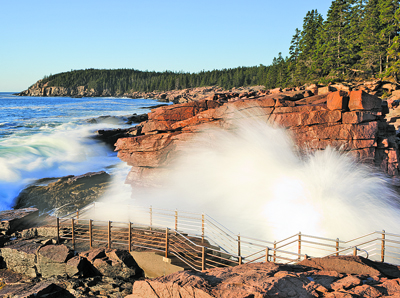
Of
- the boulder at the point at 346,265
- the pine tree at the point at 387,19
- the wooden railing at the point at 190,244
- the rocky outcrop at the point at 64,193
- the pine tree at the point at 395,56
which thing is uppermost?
the pine tree at the point at 387,19

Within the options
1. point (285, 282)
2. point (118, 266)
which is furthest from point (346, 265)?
point (118, 266)

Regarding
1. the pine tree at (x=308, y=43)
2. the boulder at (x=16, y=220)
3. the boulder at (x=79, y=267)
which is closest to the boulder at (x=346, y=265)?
the boulder at (x=79, y=267)

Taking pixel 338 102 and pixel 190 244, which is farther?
pixel 338 102

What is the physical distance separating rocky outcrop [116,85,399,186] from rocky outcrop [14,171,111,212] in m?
4.17

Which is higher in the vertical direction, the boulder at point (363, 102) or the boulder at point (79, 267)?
the boulder at point (363, 102)

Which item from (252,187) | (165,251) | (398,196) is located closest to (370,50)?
(398,196)

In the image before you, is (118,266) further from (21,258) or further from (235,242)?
(235,242)

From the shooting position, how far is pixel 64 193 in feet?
70.9

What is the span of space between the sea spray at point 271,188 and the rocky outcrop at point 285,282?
7.40 meters

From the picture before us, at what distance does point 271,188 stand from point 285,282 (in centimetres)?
1150

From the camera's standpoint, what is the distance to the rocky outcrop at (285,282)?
Result: 5430 mm

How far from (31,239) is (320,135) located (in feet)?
53.3

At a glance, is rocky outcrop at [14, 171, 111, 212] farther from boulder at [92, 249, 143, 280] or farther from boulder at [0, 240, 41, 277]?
boulder at [92, 249, 143, 280]

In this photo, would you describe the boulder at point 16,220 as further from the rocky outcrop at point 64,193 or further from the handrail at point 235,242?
the rocky outcrop at point 64,193
